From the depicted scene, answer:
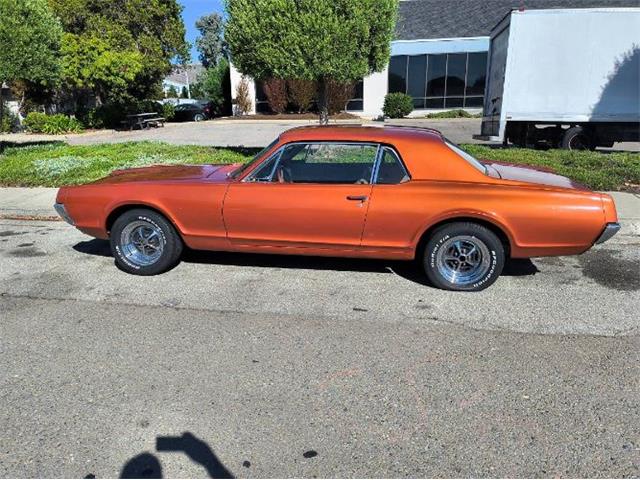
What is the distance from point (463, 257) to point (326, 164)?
1605mm

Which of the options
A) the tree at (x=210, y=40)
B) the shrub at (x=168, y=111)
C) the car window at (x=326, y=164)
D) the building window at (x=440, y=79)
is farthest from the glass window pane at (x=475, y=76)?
the tree at (x=210, y=40)

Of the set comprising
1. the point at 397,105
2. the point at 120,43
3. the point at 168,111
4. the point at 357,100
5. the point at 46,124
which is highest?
the point at 120,43

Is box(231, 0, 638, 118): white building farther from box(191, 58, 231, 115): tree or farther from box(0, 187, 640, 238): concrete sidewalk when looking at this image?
box(0, 187, 640, 238): concrete sidewalk

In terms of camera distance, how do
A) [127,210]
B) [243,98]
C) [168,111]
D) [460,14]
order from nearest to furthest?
[127,210], [168,111], [460,14], [243,98]

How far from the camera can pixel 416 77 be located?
1315 inches

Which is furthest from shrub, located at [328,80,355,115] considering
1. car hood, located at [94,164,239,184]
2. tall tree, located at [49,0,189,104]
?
car hood, located at [94,164,239,184]

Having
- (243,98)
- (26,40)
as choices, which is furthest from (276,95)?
(26,40)

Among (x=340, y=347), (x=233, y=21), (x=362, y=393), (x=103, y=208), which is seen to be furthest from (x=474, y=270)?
(x=233, y=21)

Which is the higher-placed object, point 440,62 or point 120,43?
point 120,43

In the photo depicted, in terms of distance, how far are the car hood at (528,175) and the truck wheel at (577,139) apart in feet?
28.3

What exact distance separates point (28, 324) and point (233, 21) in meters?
7.88

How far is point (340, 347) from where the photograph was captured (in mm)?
3668

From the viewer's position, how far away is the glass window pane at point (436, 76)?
32.7 meters

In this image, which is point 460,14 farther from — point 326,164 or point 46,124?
point 326,164
